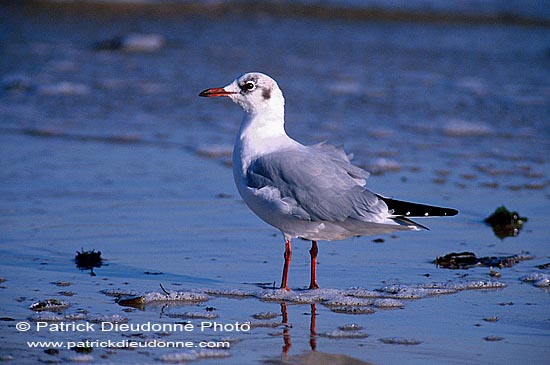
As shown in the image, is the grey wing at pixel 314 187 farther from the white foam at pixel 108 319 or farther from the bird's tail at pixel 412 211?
the white foam at pixel 108 319

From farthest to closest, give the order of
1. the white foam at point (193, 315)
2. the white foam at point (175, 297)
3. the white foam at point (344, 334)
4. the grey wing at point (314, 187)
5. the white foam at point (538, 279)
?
1. the white foam at point (538, 279)
2. the grey wing at point (314, 187)
3. the white foam at point (175, 297)
4. the white foam at point (193, 315)
5. the white foam at point (344, 334)

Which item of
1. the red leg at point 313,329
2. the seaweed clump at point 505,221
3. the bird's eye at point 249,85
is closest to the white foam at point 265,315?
the red leg at point 313,329

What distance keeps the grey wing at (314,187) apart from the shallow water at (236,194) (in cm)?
43

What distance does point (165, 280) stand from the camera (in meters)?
5.10

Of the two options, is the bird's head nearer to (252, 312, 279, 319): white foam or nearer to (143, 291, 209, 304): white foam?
(143, 291, 209, 304): white foam

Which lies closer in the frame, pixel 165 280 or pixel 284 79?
pixel 165 280

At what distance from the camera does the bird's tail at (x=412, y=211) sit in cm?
479

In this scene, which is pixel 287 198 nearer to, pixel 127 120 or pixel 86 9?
pixel 127 120

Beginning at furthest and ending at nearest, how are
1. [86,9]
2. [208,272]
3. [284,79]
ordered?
[86,9] → [284,79] → [208,272]

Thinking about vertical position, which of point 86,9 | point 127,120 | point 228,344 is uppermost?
point 86,9

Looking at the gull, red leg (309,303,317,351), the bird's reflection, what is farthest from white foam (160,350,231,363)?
the gull

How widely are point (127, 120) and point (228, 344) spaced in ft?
18.6

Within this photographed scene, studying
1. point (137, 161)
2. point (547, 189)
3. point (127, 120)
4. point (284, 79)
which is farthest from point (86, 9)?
point (547, 189)

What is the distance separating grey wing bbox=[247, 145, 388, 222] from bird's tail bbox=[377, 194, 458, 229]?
0.05 meters
